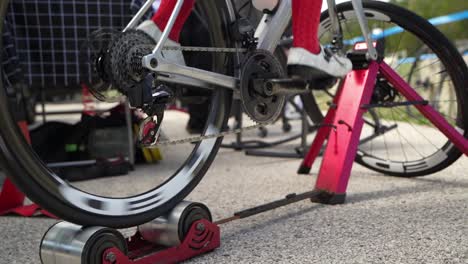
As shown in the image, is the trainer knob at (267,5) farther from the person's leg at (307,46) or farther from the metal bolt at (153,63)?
the metal bolt at (153,63)

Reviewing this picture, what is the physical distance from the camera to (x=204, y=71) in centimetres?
149

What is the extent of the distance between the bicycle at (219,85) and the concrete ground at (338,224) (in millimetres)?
216

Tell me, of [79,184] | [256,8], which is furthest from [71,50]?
[256,8]

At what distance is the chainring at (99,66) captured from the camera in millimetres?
1440

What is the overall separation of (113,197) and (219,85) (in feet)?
1.50

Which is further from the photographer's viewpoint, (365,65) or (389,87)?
(389,87)

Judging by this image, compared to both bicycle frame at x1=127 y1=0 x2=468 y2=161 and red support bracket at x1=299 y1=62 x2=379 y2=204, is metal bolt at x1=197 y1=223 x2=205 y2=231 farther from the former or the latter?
red support bracket at x1=299 y1=62 x2=379 y2=204

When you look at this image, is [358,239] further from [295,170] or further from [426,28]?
[295,170]

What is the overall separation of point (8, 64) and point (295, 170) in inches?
56.9

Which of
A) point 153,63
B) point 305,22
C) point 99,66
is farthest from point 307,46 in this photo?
point 99,66

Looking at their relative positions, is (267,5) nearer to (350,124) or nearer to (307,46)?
(307,46)

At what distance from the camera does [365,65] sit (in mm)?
2031

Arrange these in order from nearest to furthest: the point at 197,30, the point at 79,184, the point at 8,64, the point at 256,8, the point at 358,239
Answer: the point at 358,239 < the point at 256,8 < the point at 8,64 < the point at 79,184 < the point at 197,30

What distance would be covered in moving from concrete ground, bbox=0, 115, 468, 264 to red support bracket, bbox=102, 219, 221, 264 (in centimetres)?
4
